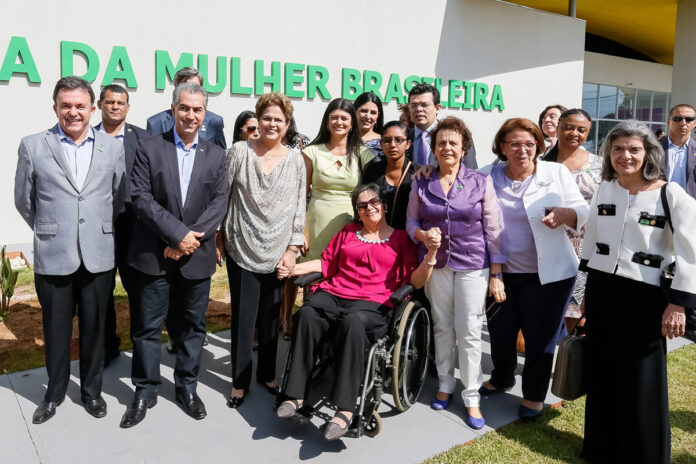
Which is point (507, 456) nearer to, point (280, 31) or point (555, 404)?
point (555, 404)

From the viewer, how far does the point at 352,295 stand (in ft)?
10.5

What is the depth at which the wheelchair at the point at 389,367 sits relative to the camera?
2809 mm

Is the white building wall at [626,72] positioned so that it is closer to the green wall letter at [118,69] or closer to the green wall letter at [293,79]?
the green wall letter at [293,79]

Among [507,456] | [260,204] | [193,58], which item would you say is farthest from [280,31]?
[507,456]

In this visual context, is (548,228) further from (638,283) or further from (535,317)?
(638,283)

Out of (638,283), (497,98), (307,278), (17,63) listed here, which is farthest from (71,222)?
(497,98)

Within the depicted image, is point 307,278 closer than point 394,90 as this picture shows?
Yes

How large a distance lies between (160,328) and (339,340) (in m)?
1.08

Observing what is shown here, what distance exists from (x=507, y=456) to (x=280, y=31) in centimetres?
721

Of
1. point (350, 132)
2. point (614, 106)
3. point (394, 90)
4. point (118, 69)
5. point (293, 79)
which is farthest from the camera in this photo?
point (614, 106)

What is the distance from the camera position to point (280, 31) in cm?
824

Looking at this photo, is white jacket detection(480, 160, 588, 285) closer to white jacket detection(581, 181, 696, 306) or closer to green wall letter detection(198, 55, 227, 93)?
white jacket detection(581, 181, 696, 306)

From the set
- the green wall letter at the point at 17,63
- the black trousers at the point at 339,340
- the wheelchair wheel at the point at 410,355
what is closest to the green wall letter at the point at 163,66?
the green wall letter at the point at 17,63

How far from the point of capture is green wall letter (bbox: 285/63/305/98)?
8.30m
